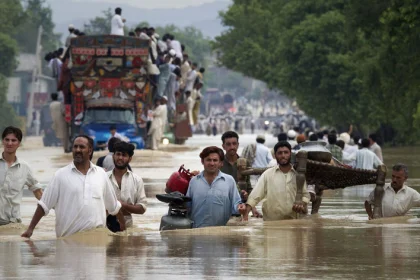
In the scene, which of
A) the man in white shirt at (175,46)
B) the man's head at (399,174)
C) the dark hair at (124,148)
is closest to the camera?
the dark hair at (124,148)

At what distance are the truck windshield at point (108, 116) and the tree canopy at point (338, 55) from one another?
7773 mm

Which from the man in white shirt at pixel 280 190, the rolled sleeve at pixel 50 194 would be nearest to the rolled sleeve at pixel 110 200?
the rolled sleeve at pixel 50 194

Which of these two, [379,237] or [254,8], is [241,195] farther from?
[254,8]

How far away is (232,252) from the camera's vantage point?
13.9 metres

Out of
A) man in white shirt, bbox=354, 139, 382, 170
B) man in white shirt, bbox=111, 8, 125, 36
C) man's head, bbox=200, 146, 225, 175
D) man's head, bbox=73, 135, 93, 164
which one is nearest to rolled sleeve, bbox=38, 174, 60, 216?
man's head, bbox=73, 135, 93, 164

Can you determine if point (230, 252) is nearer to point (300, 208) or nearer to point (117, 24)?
point (300, 208)

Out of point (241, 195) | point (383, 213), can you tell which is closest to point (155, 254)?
point (241, 195)

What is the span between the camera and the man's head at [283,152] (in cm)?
1630

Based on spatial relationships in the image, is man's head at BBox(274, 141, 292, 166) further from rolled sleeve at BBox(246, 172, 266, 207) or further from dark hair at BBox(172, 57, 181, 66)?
dark hair at BBox(172, 57, 181, 66)

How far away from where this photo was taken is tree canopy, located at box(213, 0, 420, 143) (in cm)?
3972

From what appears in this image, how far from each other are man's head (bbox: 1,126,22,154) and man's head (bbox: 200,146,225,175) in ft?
6.32

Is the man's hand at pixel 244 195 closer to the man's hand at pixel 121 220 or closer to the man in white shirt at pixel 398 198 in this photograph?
the man's hand at pixel 121 220

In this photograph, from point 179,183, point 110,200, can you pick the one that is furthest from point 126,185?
point 110,200

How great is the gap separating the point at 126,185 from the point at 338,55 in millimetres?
53009
